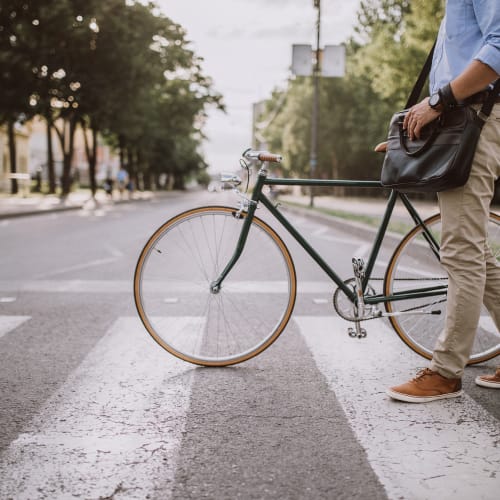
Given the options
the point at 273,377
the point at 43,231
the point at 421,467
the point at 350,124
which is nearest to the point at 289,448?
the point at 421,467

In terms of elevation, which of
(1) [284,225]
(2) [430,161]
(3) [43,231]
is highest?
(2) [430,161]

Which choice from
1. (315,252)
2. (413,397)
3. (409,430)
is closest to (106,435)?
(409,430)

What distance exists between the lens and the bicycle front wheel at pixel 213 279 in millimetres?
4039

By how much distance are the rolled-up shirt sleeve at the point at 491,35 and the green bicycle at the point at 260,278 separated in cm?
102

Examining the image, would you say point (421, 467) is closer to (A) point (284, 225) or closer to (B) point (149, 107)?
(A) point (284, 225)

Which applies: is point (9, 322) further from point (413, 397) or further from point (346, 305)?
point (413, 397)

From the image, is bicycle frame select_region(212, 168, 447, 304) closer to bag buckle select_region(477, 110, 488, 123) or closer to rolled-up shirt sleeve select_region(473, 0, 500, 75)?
Answer: bag buckle select_region(477, 110, 488, 123)

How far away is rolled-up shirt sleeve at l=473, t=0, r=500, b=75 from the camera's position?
3119 millimetres

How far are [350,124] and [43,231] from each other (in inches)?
1364

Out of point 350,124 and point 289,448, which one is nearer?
point 289,448

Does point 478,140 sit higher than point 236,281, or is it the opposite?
point 478,140

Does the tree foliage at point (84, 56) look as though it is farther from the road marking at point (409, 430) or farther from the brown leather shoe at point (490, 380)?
the brown leather shoe at point (490, 380)

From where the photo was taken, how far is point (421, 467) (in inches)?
105

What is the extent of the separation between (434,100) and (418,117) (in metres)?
0.12
